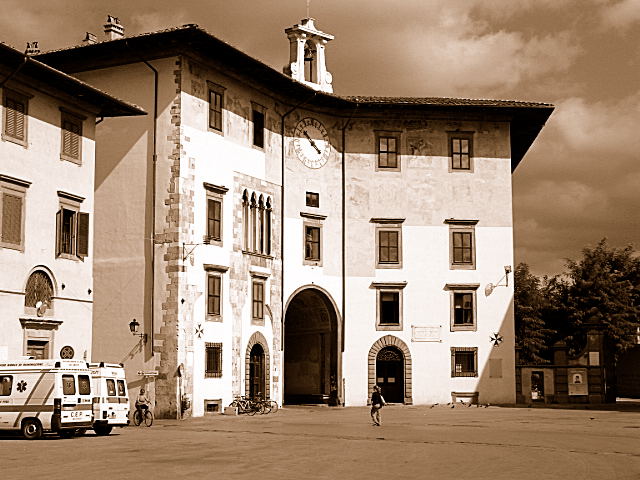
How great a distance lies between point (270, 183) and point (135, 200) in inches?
287

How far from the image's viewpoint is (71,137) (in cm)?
3144

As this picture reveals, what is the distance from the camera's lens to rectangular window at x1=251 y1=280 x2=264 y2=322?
4081cm

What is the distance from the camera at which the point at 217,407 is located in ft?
124

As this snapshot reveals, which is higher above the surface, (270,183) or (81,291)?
(270,183)

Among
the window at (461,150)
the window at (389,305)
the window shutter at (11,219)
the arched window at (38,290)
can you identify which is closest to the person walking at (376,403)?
the arched window at (38,290)

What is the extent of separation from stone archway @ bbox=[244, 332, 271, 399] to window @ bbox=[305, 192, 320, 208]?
677cm

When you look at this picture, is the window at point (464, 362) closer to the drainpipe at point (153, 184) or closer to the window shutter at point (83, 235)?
the drainpipe at point (153, 184)

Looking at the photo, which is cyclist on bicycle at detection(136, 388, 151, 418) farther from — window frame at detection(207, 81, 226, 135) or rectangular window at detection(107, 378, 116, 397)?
window frame at detection(207, 81, 226, 135)

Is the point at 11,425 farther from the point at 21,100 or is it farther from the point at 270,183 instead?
the point at 270,183

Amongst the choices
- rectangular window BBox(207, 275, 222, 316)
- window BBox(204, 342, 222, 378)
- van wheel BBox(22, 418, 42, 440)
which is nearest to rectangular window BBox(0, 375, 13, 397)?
van wheel BBox(22, 418, 42, 440)

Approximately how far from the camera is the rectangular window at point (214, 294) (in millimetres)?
37812

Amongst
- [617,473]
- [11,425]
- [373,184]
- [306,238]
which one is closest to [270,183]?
[306,238]

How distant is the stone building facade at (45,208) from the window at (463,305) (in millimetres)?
19748

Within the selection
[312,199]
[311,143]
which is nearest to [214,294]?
[312,199]
